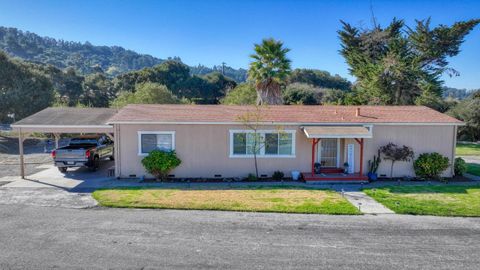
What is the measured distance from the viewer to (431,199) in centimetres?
1159

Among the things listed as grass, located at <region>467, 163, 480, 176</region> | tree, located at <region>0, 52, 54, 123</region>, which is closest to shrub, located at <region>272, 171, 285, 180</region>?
grass, located at <region>467, 163, 480, 176</region>

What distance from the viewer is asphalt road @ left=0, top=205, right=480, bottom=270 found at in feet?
21.7

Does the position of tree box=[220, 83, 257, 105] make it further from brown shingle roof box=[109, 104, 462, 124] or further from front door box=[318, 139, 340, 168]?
front door box=[318, 139, 340, 168]

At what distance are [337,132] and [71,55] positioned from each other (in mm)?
182856

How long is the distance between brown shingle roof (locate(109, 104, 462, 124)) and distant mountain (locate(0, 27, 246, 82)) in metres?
130

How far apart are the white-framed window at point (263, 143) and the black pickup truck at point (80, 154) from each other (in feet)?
22.9

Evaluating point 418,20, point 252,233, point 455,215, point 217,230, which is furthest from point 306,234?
point 418,20

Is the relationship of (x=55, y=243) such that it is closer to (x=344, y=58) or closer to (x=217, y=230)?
(x=217, y=230)

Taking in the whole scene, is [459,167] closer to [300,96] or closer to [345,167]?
[345,167]

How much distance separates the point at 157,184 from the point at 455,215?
10.8 m

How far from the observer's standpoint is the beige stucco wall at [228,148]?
→ 48.3ft

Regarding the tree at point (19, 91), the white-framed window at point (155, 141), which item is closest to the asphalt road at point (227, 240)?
the white-framed window at point (155, 141)

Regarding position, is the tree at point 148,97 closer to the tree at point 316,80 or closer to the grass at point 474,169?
the grass at point 474,169

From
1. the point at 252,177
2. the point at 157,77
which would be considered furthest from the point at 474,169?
the point at 157,77
